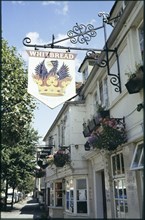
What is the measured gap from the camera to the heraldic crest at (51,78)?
6.96 m

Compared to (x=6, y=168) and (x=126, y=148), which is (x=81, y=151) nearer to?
(x=126, y=148)

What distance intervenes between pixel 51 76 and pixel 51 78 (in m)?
0.08

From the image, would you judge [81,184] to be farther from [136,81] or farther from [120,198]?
[136,81]

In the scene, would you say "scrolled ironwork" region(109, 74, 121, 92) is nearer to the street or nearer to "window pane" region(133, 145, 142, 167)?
"window pane" region(133, 145, 142, 167)

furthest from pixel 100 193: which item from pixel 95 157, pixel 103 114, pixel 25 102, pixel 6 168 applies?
pixel 6 168

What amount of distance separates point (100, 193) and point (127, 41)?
22.5 ft

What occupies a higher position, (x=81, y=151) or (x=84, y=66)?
(x=84, y=66)

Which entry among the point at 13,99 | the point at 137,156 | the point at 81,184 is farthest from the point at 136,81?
the point at 81,184

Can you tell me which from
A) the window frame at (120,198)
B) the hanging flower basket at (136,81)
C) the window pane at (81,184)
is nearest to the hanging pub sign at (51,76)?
the hanging flower basket at (136,81)

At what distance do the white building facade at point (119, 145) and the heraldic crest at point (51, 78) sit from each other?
1.75 meters

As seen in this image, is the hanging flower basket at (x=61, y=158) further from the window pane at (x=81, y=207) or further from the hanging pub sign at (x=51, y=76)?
the hanging pub sign at (x=51, y=76)

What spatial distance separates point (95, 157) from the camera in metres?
12.7

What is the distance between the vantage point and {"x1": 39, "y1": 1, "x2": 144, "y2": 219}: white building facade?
796cm

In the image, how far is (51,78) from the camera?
718cm
